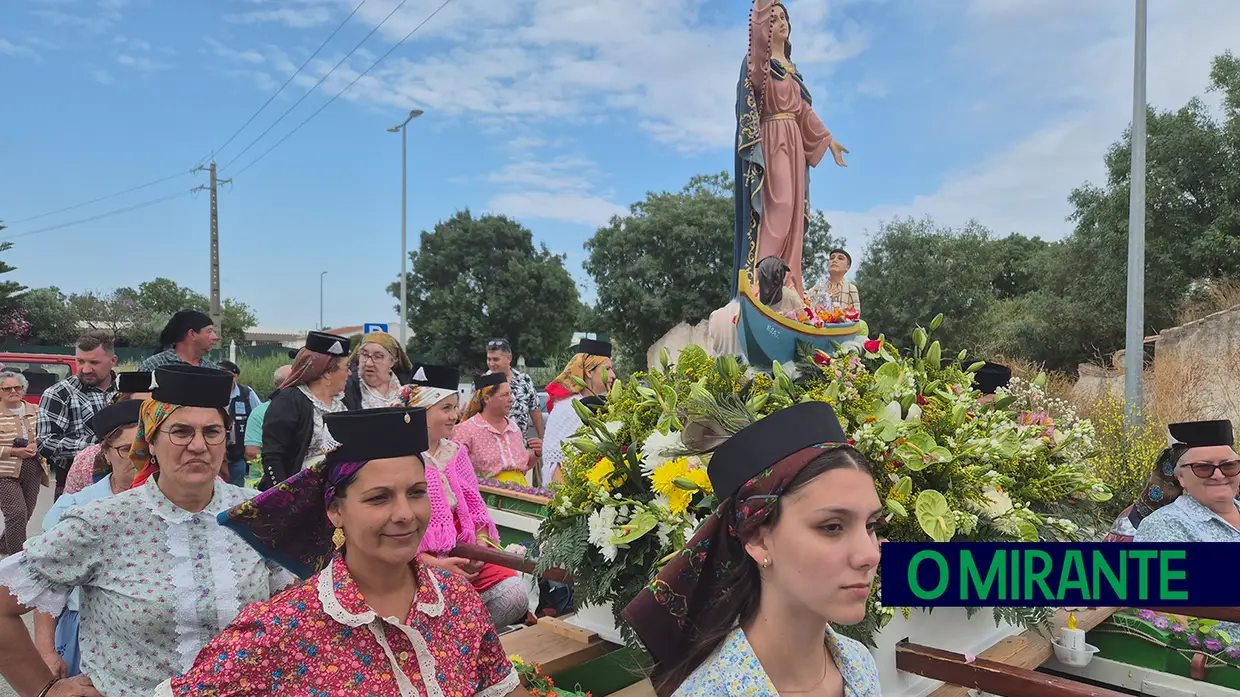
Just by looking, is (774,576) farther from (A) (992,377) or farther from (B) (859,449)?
(A) (992,377)

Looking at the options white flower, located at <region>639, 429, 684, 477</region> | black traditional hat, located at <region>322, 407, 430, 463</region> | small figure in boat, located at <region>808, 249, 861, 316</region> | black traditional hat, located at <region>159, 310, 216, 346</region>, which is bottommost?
white flower, located at <region>639, 429, 684, 477</region>

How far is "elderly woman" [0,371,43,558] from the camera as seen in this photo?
5.95m

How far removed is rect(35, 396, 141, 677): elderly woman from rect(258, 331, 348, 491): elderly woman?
30.3 inches

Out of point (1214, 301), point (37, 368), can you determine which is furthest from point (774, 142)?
point (37, 368)

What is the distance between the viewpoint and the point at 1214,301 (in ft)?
48.4

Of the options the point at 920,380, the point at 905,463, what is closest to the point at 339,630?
the point at 905,463

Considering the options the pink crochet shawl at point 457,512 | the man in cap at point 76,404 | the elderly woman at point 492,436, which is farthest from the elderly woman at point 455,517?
the man in cap at point 76,404

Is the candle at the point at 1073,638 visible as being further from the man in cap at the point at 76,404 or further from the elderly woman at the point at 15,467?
the elderly woman at the point at 15,467

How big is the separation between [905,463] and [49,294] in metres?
51.1

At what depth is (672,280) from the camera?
94.1ft

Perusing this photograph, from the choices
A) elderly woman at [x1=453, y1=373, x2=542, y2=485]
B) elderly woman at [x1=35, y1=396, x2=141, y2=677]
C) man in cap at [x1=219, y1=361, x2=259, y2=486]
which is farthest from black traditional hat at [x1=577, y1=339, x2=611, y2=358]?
elderly woman at [x1=35, y1=396, x2=141, y2=677]

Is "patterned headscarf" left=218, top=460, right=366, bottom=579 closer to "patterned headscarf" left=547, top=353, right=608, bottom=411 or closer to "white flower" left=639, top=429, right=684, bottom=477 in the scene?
"white flower" left=639, top=429, right=684, bottom=477

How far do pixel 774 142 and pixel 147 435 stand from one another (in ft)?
20.2

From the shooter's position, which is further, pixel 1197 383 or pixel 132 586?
pixel 1197 383
